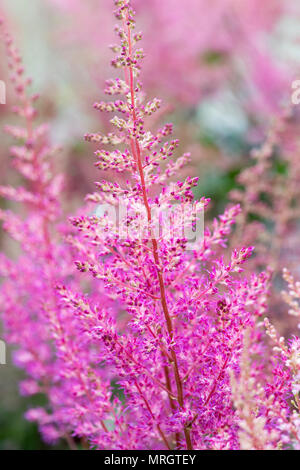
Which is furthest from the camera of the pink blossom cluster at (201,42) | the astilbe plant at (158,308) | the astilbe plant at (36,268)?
the pink blossom cluster at (201,42)

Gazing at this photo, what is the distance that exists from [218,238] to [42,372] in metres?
0.48

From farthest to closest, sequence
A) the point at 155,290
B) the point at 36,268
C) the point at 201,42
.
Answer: the point at 201,42 → the point at 36,268 → the point at 155,290

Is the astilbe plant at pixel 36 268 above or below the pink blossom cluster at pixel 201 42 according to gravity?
below

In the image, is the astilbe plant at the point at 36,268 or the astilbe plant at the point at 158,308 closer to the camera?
the astilbe plant at the point at 158,308

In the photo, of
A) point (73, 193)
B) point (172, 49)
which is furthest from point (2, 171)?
point (172, 49)

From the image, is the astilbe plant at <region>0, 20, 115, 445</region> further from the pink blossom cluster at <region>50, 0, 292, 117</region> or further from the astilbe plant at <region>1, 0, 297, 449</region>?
the pink blossom cluster at <region>50, 0, 292, 117</region>

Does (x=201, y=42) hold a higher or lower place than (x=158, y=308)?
higher

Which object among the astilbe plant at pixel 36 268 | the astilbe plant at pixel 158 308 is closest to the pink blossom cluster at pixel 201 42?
the astilbe plant at pixel 36 268

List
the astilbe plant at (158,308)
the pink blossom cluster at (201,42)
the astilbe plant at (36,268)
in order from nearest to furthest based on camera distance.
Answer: the astilbe plant at (158,308) < the astilbe plant at (36,268) < the pink blossom cluster at (201,42)

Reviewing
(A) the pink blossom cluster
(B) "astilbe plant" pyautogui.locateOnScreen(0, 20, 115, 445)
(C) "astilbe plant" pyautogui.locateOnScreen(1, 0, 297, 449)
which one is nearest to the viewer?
(C) "astilbe plant" pyautogui.locateOnScreen(1, 0, 297, 449)

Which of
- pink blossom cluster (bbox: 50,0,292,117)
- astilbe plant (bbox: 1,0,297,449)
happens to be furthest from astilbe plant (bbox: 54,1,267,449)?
pink blossom cluster (bbox: 50,0,292,117)

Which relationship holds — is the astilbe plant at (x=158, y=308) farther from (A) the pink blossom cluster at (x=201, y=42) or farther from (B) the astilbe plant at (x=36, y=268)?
(A) the pink blossom cluster at (x=201, y=42)

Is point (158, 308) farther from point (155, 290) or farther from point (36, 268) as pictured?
point (36, 268)

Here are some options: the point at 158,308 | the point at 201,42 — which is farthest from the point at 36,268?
the point at 201,42
